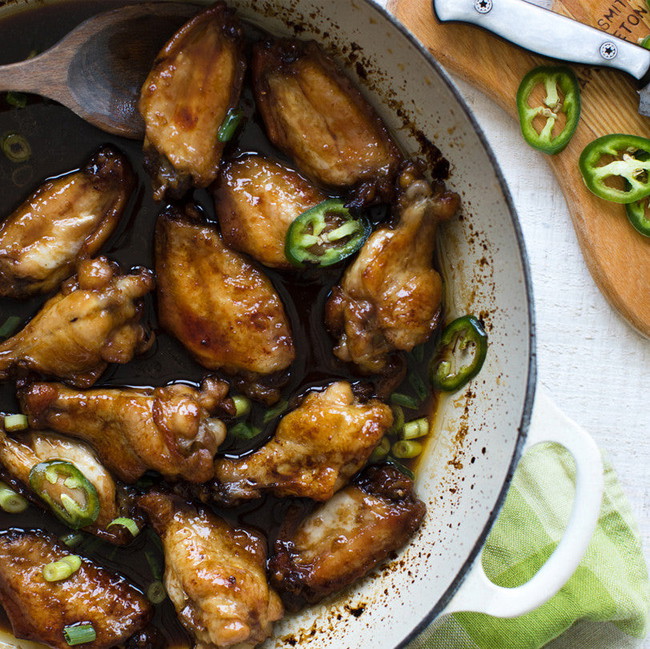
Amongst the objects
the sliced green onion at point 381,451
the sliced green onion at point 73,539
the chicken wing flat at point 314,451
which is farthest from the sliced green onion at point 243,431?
the sliced green onion at point 73,539

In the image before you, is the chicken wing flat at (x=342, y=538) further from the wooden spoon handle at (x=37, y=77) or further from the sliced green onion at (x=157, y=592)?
the wooden spoon handle at (x=37, y=77)

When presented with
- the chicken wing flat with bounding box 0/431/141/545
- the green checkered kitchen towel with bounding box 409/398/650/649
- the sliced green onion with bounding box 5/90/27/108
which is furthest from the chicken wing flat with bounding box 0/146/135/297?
the green checkered kitchen towel with bounding box 409/398/650/649

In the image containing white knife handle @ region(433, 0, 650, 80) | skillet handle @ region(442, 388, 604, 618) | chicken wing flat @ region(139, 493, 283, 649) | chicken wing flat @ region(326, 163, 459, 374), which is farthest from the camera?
white knife handle @ region(433, 0, 650, 80)

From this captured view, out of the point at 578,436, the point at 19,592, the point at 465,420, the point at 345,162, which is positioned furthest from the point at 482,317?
the point at 19,592

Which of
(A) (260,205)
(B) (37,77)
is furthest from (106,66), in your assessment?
(A) (260,205)

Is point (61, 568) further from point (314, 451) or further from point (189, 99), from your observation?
point (189, 99)

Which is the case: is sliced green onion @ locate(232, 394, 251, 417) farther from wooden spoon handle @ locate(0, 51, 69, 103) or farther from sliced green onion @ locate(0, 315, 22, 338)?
wooden spoon handle @ locate(0, 51, 69, 103)
